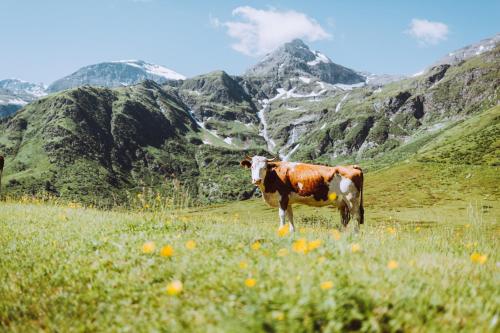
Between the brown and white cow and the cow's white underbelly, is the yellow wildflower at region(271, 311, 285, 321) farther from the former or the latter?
the cow's white underbelly

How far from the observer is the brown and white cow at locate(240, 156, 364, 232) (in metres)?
16.2

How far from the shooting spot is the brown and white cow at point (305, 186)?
1623 centimetres

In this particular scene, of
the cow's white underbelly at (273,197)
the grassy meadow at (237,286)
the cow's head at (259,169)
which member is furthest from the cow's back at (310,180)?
the grassy meadow at (237,286)

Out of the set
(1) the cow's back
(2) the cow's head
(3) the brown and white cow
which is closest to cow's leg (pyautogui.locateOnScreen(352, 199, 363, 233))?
(3) the brown and white cow

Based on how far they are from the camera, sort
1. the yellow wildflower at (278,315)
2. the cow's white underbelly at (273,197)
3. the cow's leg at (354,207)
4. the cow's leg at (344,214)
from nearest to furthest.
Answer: the yellow wildflower at (278,315) → the cow's white underbelly at (273,197) → the cow's leg at (354,207) → the cow's leg at (344,214)

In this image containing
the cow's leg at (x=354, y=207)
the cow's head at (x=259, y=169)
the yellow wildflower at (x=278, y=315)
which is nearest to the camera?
the yellow wildflower at (x=278, y=315)

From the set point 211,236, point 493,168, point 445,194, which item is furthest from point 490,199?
point 211,236

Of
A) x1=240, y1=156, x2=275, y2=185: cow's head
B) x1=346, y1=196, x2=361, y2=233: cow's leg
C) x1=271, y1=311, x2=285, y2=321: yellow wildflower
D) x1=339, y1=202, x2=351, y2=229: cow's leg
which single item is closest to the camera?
x1=271, y1=311, x2=285, y2=321: yellow wildflower

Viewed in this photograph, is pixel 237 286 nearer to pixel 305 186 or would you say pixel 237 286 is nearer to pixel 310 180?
pixel 305 186

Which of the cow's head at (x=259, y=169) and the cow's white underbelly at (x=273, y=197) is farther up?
the cow's head at (x=259, y=169)

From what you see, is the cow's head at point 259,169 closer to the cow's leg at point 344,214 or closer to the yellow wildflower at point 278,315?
the cow's leg at point 344,214

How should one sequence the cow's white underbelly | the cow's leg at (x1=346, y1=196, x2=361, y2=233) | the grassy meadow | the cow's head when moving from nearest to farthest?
the grassy meadow, the cow's head, the cow's white underbelly, the cow's leg at (x1=346, y1=196, x2=361, y2=233)

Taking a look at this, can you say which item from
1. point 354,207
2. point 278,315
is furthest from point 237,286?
point 354,207

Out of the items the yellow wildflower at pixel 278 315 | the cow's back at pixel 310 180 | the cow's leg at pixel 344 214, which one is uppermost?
the cow's back at pixel 310 180
